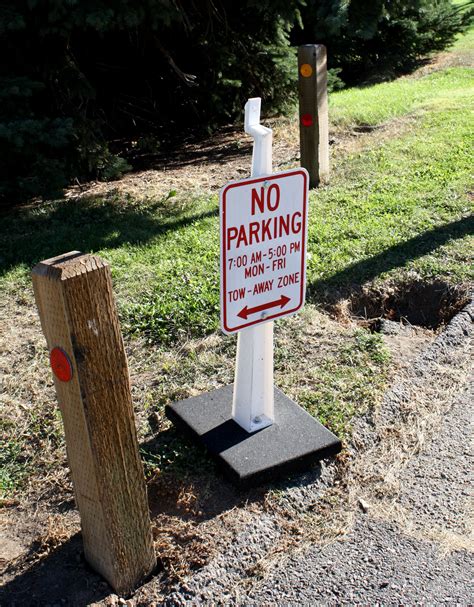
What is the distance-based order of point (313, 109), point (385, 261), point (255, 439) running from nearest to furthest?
1. point (255, 439)
2. point (385, 261)
3. point (313, 109)

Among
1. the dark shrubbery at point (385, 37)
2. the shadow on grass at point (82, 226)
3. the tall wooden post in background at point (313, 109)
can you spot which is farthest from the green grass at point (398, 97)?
the shadow on grass at point (82, 226)

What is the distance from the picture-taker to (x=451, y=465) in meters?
3.42

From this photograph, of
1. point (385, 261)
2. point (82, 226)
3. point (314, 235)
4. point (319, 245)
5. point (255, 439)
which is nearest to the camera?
point (255, 439)

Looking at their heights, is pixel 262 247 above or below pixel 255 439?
above

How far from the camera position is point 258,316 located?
3.09 meters

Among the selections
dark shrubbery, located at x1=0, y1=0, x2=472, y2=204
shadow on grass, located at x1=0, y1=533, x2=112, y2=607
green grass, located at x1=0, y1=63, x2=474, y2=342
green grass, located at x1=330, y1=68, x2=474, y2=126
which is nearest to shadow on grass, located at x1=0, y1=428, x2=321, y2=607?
shadow on grass, located at x1=0, y1=533, x2=112, y2=607

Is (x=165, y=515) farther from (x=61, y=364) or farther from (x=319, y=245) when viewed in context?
(x=319, y=245)

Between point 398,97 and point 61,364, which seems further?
point 398,97

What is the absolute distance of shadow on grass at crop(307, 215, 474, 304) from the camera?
4910 mm

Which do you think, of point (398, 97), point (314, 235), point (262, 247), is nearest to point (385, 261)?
point (314, 235)

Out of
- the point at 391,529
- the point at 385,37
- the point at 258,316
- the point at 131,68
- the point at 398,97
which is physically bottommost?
the point at 398,97

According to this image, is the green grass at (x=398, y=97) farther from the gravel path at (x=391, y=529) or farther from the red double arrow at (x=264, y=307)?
the red double arrow at (x=264, y=307)

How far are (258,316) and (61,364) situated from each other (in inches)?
38.9

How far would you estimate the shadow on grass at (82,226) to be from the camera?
5805mm
